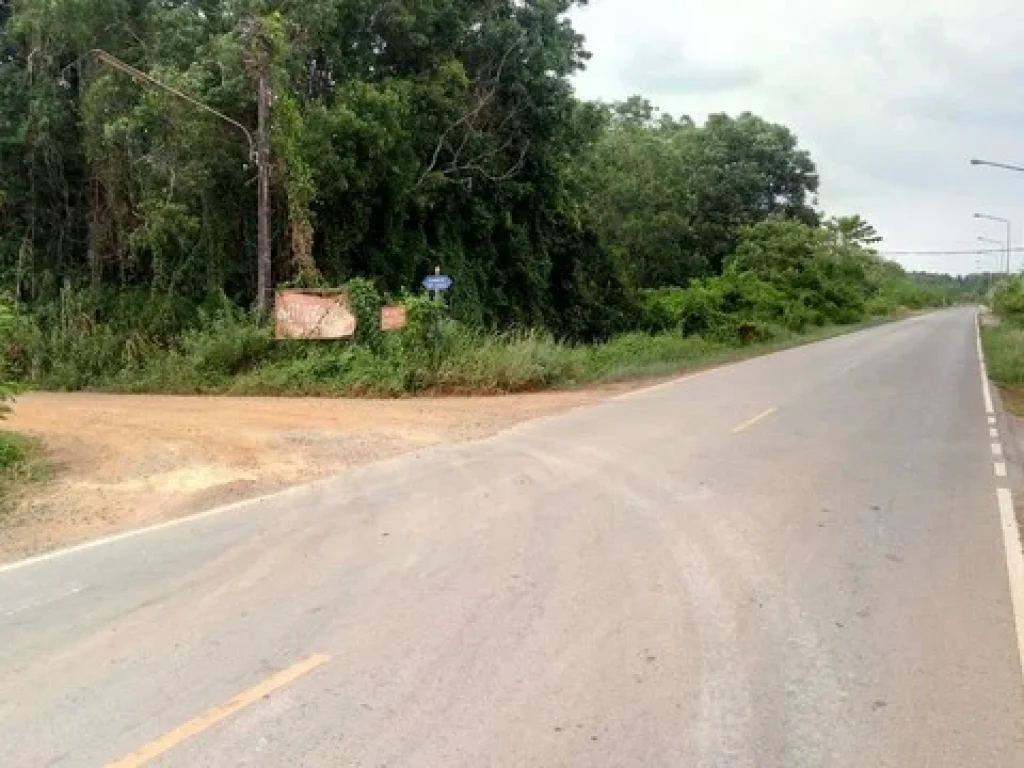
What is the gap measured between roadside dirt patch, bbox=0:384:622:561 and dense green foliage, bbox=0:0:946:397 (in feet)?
7.19

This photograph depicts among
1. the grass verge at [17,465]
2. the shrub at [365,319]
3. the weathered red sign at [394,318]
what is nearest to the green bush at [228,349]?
the shrub at [365,319]

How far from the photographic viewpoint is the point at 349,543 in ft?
25.5

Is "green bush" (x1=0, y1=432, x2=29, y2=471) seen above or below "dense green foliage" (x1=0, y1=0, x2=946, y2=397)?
below

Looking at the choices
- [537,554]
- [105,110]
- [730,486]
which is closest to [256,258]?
[105,110]

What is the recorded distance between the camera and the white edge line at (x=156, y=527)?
7.52 m

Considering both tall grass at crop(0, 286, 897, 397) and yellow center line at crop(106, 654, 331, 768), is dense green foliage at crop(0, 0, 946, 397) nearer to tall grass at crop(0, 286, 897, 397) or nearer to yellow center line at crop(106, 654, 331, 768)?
tall grass at crop(0, 286, 897, 397)

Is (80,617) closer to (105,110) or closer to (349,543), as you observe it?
(349,543)

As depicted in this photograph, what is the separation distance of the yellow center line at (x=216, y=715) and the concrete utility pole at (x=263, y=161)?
17.8 metres

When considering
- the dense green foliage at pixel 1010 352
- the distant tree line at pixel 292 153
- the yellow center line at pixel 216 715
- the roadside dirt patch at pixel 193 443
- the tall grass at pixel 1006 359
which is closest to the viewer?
the yellow center line at pixel 216 715

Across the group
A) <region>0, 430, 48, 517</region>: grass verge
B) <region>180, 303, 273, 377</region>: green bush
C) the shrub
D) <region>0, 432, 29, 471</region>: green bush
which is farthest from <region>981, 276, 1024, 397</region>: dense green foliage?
<region>0, 432, 29, 471</region>: green bush

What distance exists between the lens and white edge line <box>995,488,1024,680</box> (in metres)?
6.02

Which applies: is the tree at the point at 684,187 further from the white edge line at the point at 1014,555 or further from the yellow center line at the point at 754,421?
the white edge line at the point at 1014,555

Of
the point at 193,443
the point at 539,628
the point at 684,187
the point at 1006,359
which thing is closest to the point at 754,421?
the point at 193,443

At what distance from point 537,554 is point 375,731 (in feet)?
10.2
